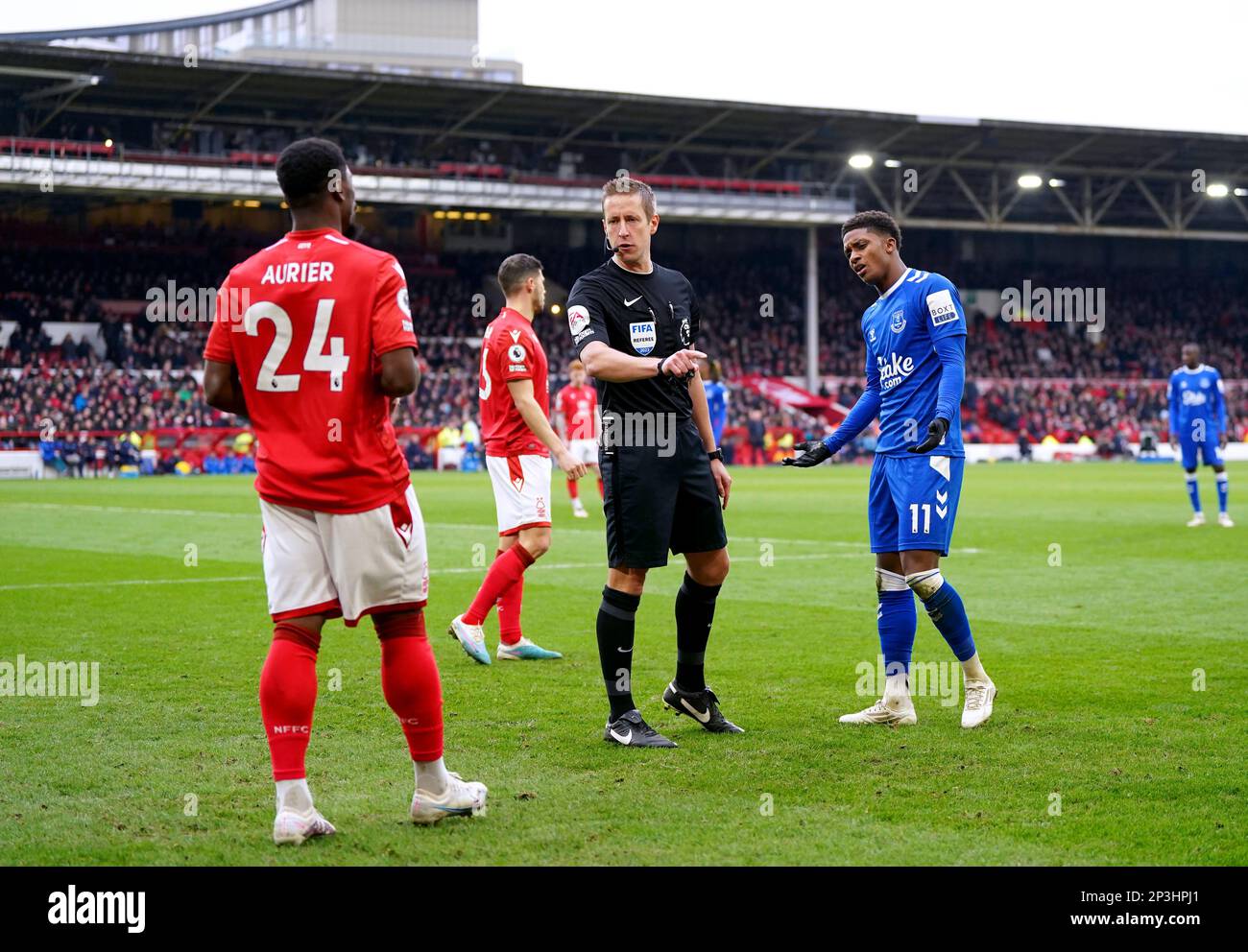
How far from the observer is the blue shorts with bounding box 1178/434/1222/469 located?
1866 cm

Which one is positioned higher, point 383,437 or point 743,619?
point 383,437

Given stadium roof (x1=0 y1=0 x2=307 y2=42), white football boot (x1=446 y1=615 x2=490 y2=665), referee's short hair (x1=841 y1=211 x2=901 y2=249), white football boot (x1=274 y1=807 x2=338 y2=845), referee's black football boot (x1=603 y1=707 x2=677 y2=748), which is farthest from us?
stadium roof (x1=0 y1=0 x2=307 y2=42)

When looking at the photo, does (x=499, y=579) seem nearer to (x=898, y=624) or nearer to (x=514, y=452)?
(x=514, y=452)

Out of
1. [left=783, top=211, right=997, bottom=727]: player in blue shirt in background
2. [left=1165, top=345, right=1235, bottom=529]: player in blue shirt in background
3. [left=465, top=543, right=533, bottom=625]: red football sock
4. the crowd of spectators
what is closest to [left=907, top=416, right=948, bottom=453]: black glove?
[left=783, top=211, right=997, bottom=727]: player in blue shirt in background

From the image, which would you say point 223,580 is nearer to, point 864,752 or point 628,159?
point 864,752

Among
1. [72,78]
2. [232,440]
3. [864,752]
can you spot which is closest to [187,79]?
[72,78]

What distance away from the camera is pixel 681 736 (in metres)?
6.17

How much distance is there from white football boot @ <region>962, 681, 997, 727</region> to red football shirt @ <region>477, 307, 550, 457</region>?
3.17 meters

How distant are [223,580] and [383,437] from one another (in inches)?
322

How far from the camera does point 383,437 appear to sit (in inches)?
183

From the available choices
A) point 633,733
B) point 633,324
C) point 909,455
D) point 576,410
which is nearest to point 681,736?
point 633,733

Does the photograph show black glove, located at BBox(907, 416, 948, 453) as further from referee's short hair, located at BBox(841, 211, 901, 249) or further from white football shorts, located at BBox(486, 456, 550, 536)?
white football shorts, located at BBox(486, 456, 550, 536)

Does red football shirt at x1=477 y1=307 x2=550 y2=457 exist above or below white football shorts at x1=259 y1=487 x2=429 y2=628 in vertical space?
above

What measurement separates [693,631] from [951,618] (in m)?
1.16
